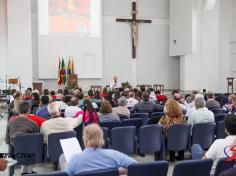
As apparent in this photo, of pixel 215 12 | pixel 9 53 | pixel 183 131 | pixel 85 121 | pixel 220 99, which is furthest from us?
pixel 215 12

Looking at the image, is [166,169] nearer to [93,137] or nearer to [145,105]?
[93,137]

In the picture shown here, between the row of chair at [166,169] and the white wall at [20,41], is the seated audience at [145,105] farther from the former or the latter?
the white wall at [20,41]

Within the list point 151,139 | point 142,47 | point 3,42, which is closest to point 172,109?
point 151,139

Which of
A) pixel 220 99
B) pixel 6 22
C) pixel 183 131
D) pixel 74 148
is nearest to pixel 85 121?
pixel 183 131

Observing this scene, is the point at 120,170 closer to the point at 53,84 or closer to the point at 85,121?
the point at 85,121

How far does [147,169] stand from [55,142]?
2.03m

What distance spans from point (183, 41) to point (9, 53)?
8.22 m

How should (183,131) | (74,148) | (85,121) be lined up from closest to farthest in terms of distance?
(74,148)
(183,131)
(85,121)

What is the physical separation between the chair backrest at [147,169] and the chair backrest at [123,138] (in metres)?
1.96

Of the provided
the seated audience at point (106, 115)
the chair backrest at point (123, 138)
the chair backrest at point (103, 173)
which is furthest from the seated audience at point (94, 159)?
the seated audience at point (106, 115)

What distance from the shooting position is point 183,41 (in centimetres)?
1558

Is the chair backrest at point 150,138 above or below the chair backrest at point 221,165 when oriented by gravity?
below

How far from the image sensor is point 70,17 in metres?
14.2

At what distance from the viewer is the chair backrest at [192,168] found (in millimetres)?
2490
